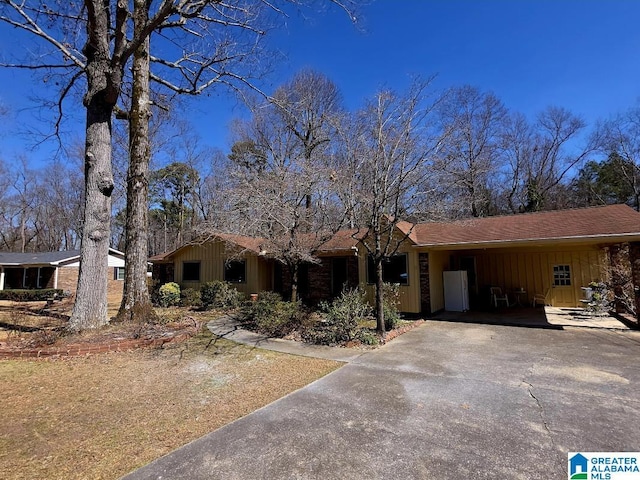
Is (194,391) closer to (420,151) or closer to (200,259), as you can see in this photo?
(420,151)

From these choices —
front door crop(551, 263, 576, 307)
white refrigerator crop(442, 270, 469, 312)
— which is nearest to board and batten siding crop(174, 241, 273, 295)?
white refrigerator crop(442, 270, 469, 312)

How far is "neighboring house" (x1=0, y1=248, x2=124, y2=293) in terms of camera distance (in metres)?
21.9

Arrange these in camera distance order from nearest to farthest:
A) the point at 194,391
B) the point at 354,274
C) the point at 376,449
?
1. the point at 376,449
2. the point at 194,391
3. the point at 354,274

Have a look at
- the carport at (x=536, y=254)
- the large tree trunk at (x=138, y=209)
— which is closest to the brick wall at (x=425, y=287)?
the carport at (x=536, y=254)

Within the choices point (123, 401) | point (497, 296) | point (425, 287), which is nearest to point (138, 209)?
point (123, 401)

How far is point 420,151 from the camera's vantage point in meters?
7.84

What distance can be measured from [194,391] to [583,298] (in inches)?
550

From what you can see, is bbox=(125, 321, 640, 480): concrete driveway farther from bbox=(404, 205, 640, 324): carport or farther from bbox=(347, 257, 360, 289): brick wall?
bbox=(347, 257, 360, 289): brick wall

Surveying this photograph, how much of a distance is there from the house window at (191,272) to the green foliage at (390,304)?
10072 mm

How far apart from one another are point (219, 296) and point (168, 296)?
261 centimetres

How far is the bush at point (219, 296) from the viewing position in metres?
14.2

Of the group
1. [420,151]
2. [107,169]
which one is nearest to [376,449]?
[420,151]

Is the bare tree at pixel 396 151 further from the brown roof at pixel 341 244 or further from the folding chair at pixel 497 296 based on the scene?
the folding chair at pixel 497 296

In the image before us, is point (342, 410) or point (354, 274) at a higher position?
point (354, 274)
